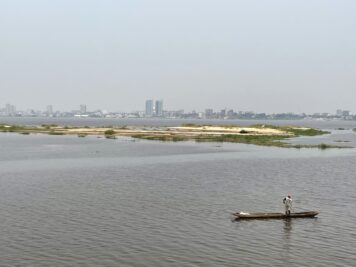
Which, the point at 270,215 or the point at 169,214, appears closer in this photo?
the point at 270,215

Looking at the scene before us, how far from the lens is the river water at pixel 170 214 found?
30.6 m

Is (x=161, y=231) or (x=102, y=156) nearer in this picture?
(x=161, y=231)

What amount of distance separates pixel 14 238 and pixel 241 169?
4529 cm

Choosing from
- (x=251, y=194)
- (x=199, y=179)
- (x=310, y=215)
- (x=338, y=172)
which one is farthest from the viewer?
(x=338, y=172)

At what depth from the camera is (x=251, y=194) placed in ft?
170

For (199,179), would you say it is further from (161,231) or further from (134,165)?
(161,231)

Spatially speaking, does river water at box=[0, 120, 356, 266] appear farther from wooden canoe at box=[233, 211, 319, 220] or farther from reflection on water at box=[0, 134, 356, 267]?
wooden canoe at box=[233, 211, 319, 220]

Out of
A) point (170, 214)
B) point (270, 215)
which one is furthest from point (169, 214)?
point (270, 215)

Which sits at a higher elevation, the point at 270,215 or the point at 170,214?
the point at 270,215

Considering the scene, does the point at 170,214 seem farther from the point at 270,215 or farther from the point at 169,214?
the point at 270,215

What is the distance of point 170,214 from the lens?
41.5 m

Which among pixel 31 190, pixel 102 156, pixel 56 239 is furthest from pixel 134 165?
pixel 56 239

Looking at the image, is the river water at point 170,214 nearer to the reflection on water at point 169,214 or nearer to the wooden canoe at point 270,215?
the reflection on water at point 169,214

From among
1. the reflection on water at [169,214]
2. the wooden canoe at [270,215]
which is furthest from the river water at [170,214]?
the wooden canoe at [270,215]
